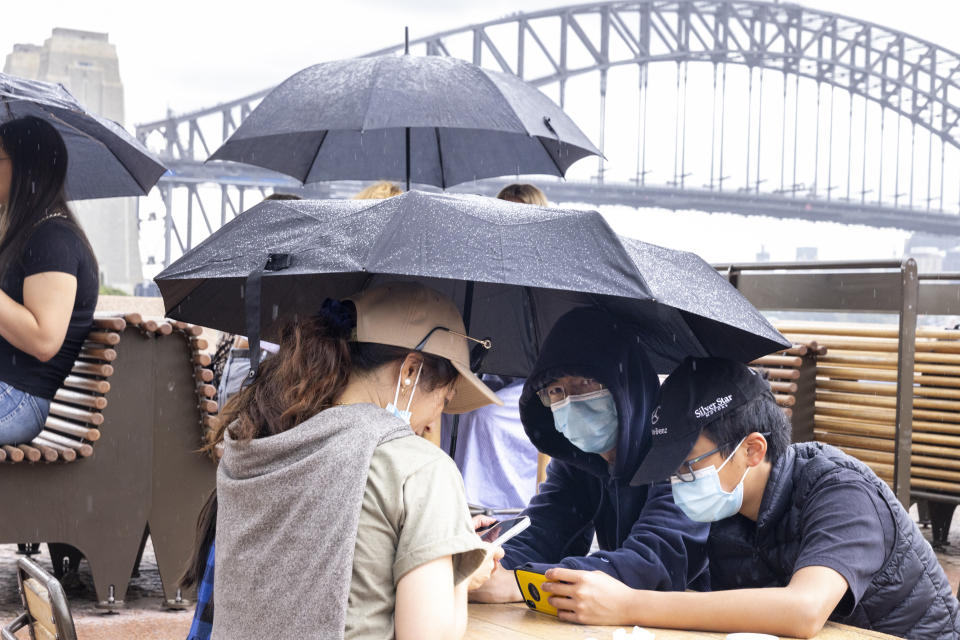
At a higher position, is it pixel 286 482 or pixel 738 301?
pixel 738 301

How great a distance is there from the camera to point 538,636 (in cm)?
183

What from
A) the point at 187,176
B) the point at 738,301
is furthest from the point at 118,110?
the point at 738,301

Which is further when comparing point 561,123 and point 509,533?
point 561,123

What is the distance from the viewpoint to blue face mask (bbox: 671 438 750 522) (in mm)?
2072

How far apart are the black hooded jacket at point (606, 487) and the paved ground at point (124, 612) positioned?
1729 mm

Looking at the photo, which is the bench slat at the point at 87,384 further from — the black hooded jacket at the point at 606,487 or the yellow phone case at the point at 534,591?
the yellow phone case at the point at 534,591

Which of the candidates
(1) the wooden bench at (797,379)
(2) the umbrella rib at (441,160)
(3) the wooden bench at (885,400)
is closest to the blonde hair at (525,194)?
(2) the umbrella rib at (441,160)

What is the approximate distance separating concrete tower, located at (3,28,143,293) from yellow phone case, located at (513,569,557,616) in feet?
88.1

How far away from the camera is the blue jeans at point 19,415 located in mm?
3471

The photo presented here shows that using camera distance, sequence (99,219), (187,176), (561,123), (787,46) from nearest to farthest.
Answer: (561,123)
(99,219)
(187,176)
(787,46)

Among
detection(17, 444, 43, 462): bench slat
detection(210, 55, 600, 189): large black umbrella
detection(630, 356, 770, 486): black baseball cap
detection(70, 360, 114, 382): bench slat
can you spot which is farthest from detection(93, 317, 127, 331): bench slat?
detection(630, 356, 770, 486): black baseball cap

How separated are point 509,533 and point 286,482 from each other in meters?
0.51

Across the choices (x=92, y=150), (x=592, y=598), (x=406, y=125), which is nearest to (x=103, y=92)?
(x=92, y=150)

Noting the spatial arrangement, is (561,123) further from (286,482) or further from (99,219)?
(99,219)
